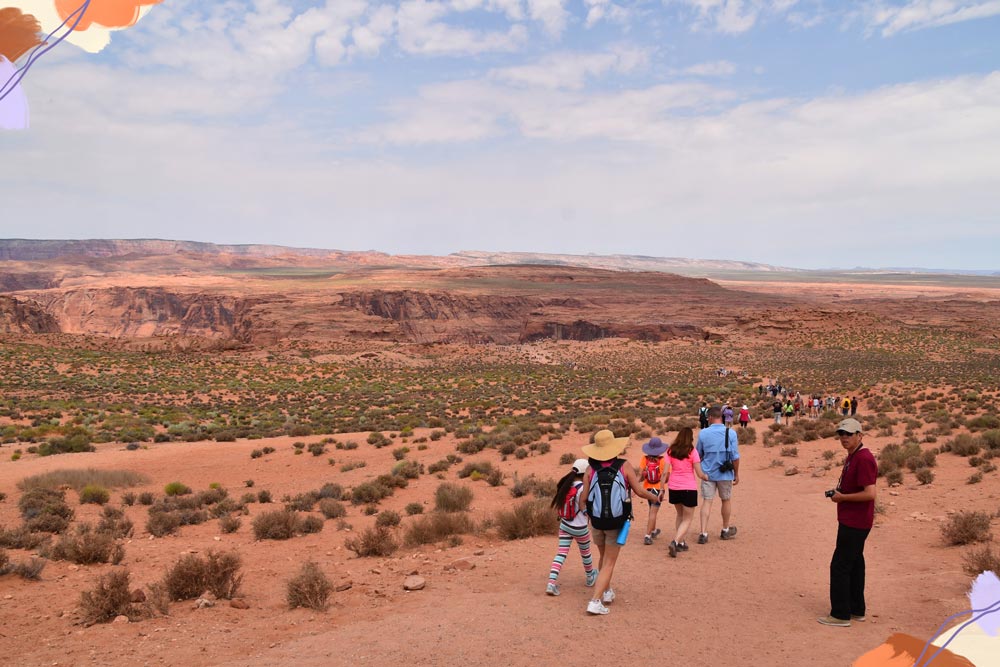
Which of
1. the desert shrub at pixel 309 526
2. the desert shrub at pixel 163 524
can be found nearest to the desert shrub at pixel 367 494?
the desert shrub at pixel 309 526

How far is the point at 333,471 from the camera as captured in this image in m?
17.2

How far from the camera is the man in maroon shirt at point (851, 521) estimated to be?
221 inches

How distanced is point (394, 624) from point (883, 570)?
5358 millimetres

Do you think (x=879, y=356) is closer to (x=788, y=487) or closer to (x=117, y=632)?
(x=788, y=487)

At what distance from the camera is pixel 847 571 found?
18.7ft

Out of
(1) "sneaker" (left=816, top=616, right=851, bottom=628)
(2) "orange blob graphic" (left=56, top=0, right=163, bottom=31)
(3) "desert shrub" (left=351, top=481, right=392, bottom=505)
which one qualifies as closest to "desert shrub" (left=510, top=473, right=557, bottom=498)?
(3) "desert shrub" (left=351, top=481, right=392, bottom=505)

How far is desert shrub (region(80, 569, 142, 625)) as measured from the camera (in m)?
6.31

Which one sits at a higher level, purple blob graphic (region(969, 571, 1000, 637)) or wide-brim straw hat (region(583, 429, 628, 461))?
purple blob graphic (region(969, 571, 1000, 637))

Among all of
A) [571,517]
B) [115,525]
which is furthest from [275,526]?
[571,517]

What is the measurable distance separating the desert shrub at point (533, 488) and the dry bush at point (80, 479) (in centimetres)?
833

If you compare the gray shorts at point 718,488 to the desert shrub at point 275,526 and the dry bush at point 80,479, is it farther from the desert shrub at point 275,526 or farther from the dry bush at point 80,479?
the dry bush at point 80,479

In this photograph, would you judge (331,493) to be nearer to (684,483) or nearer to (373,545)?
(373,545)

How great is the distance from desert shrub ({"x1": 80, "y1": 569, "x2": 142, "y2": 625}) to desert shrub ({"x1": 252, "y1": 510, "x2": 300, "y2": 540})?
3.79 m

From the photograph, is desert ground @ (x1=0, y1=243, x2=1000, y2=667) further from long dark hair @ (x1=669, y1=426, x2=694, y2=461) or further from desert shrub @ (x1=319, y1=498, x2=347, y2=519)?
long dark hair @ (x1=669, y1=426, x2=694, y2=461)
